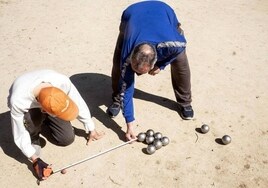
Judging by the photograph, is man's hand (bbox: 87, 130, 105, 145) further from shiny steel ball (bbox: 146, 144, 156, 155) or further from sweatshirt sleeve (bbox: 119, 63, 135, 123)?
shiny steel ball (bbox: 146, 144, 156, 155)

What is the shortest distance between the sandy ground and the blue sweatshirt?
3.18 feet

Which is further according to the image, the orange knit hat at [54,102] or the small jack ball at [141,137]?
the small jack ball at [141,137]

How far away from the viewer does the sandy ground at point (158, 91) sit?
5352mm

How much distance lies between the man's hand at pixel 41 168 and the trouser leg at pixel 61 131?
0.54 meters

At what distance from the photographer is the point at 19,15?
364 inches

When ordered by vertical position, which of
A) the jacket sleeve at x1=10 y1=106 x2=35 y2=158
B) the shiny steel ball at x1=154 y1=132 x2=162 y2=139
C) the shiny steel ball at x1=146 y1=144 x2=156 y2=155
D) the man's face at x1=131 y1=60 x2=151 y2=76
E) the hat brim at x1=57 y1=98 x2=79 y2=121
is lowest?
the shiny steel ball at x1=146 y1=144 x2=156 y2=155

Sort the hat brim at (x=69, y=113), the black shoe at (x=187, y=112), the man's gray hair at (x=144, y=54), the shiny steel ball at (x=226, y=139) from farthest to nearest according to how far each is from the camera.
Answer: the black shoe at (x=187, y=112)
the shiny steel ball at (x=226, y=139)
the hat brim at (x=69, y=113)
the man's gray hair at (x=144, y=54)

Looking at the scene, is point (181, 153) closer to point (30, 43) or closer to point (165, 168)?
point (165, 168)

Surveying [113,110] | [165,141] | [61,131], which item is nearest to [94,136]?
[61,131]

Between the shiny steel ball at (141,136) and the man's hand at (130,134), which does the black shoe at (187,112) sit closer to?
the shiny steel ball at (141,136)

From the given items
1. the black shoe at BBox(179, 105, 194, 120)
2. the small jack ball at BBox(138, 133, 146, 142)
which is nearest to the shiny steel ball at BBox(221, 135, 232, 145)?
the black shoe at BBox(179, 105, 194, 120)

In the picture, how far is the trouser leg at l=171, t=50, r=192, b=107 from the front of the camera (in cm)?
552

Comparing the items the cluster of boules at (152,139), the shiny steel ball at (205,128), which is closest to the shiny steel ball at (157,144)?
the cluster of boules at (152,139)

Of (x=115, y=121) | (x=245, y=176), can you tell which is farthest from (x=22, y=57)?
(x=245, y=176)
